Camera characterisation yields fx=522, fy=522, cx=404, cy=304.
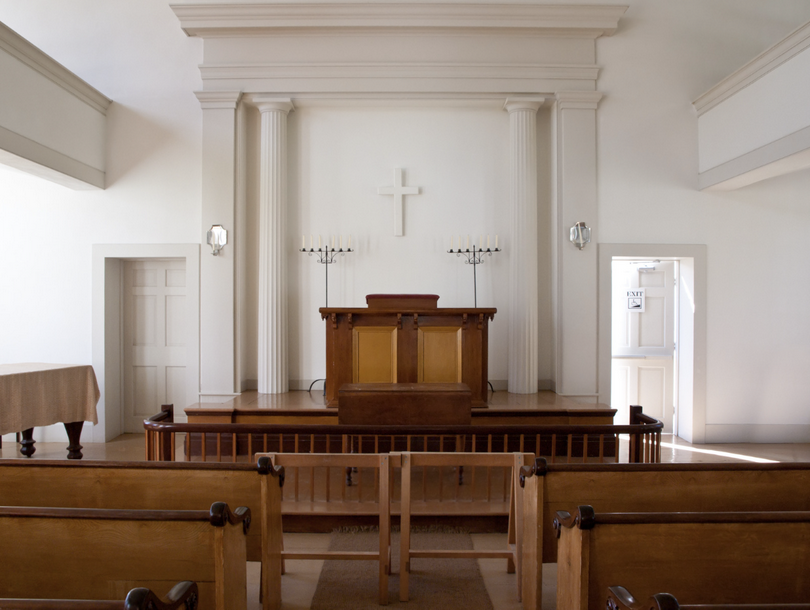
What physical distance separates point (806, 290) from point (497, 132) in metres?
4.29

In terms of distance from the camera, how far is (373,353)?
5.39m

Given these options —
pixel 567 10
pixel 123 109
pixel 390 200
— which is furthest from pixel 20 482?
pixel 567 10

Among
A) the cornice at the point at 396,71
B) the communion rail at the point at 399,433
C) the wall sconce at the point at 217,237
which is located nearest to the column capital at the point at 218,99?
the cornice at the point at 396,71

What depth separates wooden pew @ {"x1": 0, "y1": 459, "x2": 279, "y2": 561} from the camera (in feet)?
7.80

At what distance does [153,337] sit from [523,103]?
552cm

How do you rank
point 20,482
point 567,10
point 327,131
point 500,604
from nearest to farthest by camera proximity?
point 20,482, point 500,604, point 567,10, point 327,131

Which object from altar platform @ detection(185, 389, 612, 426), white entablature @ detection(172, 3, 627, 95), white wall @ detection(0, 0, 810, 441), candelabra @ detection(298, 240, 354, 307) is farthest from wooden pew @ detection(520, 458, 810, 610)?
white entablature @ detection(172, 3, 627, 95)

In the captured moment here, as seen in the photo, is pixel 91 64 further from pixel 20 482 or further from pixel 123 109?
pixel 20 482

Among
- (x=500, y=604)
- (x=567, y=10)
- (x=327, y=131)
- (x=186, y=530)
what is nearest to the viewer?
(x=186, y=530)

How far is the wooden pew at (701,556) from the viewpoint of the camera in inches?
73.7

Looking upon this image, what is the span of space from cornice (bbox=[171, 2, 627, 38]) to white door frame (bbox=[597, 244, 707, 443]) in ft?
8.80

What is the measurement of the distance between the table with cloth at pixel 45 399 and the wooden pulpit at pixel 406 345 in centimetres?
270

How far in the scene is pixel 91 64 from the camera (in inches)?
255

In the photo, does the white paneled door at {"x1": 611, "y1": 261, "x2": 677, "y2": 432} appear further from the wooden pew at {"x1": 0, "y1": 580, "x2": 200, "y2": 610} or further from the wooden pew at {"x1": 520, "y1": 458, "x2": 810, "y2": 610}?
the wooden pew at {"x1": 0, "y1": 580, "x2": 200, "y2": 610}
